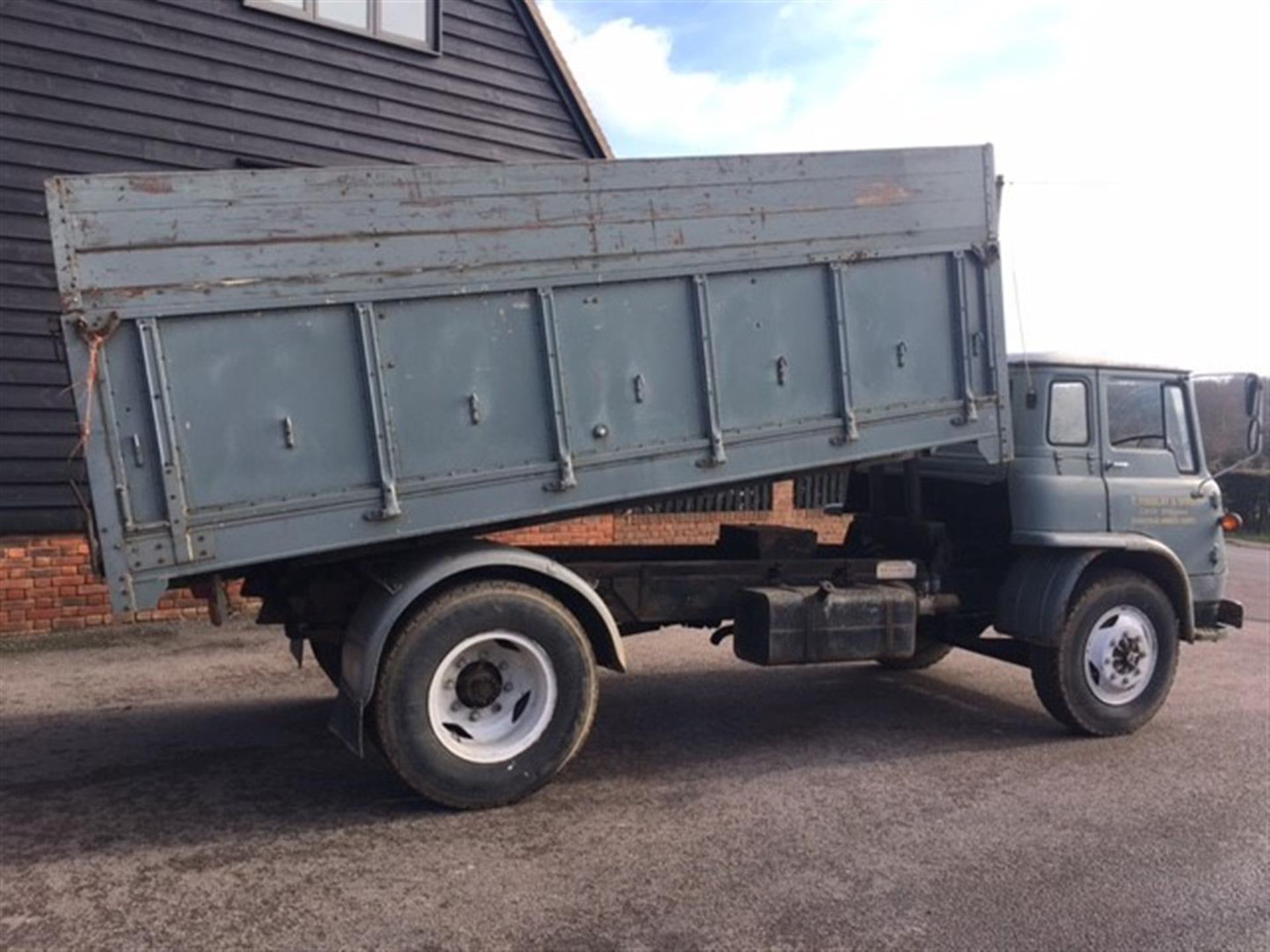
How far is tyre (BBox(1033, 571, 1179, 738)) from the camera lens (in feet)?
21.4

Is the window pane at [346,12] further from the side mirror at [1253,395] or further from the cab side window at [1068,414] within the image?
the side mirror at [1253,395]

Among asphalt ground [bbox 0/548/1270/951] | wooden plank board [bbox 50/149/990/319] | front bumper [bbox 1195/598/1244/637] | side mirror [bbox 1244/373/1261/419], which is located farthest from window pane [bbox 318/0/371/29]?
front bumper [bbox 1195/598/1244/637]

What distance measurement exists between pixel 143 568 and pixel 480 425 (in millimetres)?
1606

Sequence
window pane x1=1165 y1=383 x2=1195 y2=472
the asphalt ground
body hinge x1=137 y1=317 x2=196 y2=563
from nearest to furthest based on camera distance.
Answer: the asphalt ground
body hinge x1=137 y1=317 x2=196 y2=563
window pane x1=1165 y1=383 x2=1195 y2=472

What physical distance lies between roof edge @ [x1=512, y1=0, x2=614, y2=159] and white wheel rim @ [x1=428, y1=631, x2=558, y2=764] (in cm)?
744

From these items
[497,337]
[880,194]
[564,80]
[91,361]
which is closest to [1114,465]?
[880,194]

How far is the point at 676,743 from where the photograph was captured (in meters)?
6.33

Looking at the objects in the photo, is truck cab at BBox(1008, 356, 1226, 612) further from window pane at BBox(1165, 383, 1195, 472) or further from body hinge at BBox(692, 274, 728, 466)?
body hinge at BBox(692, 274, 728, 466)

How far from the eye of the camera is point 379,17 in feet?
35.0

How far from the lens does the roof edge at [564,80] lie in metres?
11.5

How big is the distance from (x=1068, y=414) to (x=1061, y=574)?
1.00 m

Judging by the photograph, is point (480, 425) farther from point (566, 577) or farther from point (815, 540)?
point (815, 540)

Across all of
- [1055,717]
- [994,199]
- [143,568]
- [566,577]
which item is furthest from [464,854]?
[994,199]

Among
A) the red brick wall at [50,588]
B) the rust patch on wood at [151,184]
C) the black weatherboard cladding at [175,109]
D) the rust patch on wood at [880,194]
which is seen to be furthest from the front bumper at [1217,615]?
the black weatherboard cladding at [175,109]
